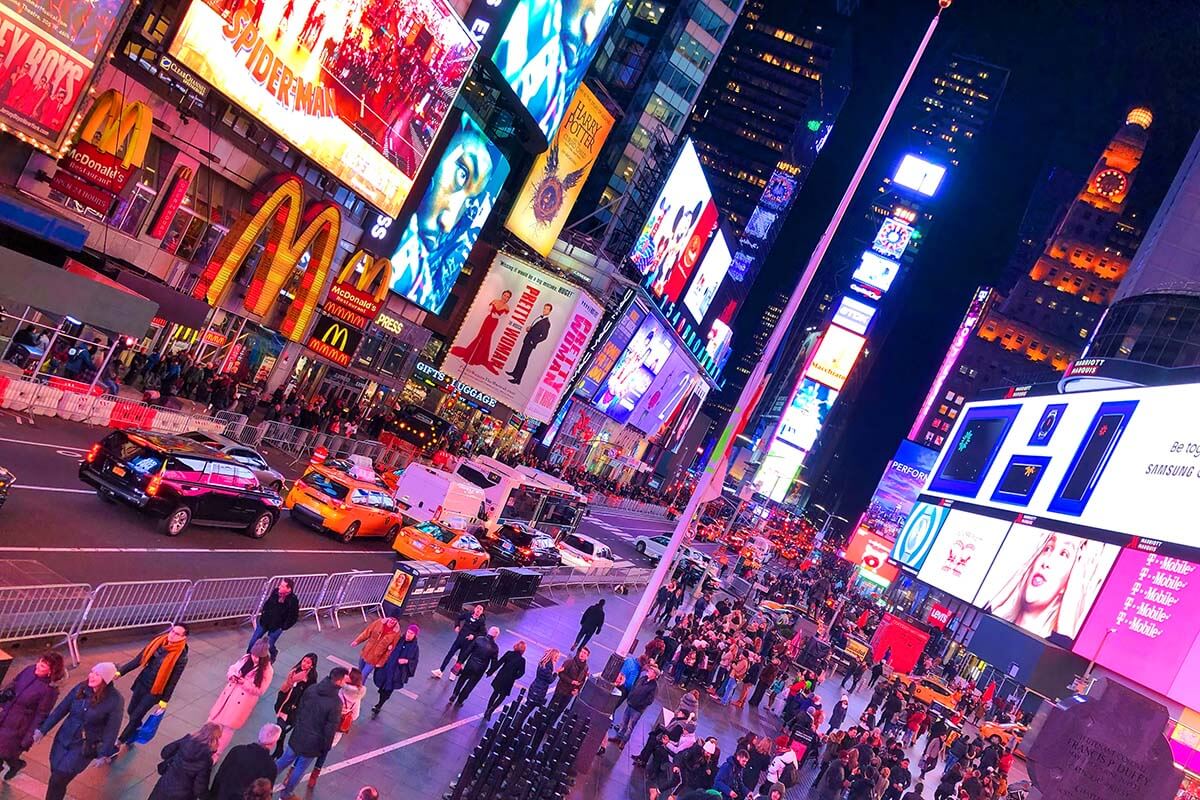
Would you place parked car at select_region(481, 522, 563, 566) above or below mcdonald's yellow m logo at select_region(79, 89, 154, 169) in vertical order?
below

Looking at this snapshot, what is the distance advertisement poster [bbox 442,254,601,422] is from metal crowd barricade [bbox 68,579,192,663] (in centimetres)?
3922

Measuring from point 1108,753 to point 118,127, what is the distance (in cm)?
2616

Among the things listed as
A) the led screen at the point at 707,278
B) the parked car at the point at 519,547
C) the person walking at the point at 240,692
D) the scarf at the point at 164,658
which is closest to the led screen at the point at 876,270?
the led screen at the point at 707,278

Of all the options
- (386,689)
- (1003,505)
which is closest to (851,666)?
(1003,505)

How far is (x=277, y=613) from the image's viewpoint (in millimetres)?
13547

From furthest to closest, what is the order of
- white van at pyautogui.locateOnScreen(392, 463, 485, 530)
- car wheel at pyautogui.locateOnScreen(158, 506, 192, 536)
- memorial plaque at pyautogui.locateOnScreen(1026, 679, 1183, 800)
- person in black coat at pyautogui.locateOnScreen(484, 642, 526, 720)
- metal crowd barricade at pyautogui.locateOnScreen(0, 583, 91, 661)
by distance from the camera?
white van at pyautogui.locateOnScreen(392, 463, 485, 530), car wheel at pyautogui.locateOnScreen(158, 506, 192, 536), person in black coat at pyautogui.locateOnScreen(484, 642, 526, 720), metal crowd barricade at pyautogui.locateOnScreen(0, 583, 91, 661), memorial plaque at pyautogui.locateOnScreen(1026, 679, 1183, 800)

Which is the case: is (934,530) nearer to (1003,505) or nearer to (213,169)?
(1003,505)

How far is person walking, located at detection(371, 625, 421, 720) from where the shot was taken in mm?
13992

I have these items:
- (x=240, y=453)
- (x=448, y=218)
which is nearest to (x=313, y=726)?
(x=240, y=453)

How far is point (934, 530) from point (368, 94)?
→ 101 ft

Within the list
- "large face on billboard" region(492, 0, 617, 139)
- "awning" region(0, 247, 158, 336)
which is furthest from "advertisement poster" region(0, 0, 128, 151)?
"large face on billboard" region(492, 0, 617, 139)

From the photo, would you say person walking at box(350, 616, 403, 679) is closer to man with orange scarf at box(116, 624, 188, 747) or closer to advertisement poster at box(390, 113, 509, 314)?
man with orange scarf at box(116, 624, 188, 747)

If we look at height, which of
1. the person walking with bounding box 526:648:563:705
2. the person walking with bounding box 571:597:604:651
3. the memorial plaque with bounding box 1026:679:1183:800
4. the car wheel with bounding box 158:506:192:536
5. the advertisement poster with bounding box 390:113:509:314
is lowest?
the car wheel with bounding box 158:506:192:536

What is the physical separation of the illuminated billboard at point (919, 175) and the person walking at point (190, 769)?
10782 cm
